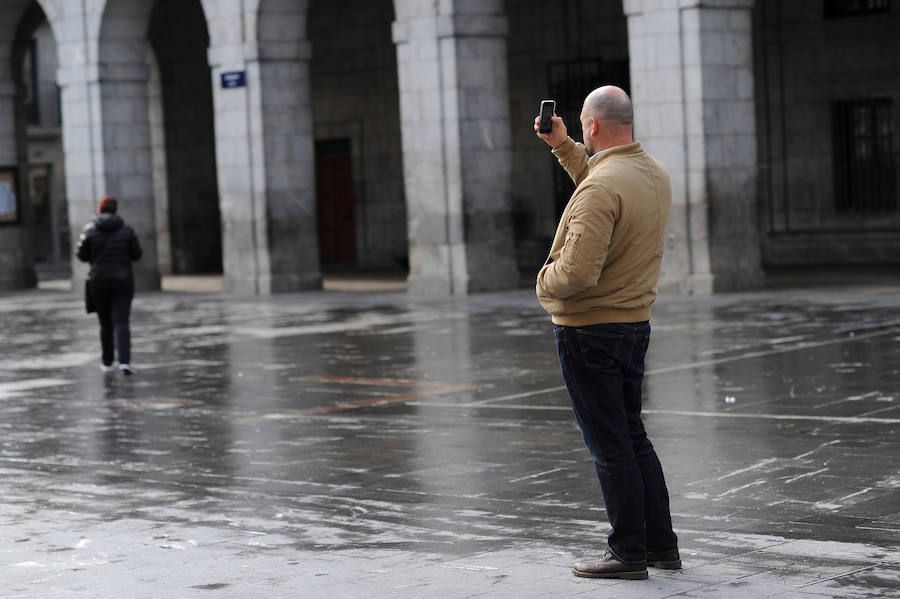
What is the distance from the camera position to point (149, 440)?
10766mm

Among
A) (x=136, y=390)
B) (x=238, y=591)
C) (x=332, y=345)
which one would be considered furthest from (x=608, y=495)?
(x=332, y=345)

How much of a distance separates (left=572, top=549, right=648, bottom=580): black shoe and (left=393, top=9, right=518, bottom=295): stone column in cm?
1765

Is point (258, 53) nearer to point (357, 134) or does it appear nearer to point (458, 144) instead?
point (458, 144)

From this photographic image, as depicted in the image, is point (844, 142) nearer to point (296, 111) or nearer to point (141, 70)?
point (296, 111)

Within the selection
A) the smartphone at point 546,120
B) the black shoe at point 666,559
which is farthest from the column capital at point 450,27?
the black shoe at point 666,559

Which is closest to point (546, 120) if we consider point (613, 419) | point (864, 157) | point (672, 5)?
point (613, 419)

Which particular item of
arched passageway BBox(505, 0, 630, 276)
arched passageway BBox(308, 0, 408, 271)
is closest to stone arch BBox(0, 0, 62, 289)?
arched passageway BBox(308, 0, 408, 271)

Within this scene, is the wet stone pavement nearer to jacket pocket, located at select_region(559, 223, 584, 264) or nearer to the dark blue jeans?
the dark blue jeans

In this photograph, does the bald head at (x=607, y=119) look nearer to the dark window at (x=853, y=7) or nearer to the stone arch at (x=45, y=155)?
the dark window at (x=853, y=7)

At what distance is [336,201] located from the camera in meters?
34.8

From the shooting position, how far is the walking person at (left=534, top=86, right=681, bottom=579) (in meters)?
6.05

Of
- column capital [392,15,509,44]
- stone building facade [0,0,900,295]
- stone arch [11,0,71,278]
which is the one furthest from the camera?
stone arch [11,0,71,278]

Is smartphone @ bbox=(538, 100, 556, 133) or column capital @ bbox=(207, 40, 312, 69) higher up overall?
column capital @ bbox=(207, 40, 312, 69)

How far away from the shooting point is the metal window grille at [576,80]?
29.3m
